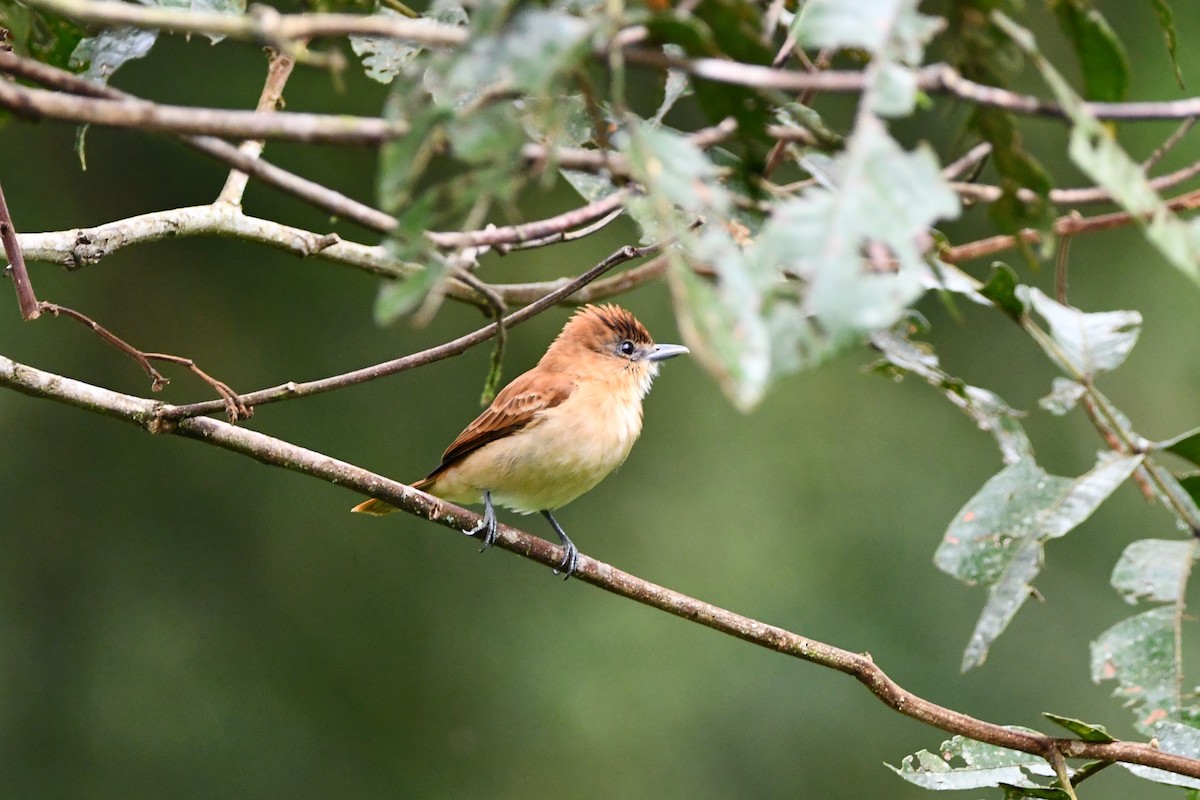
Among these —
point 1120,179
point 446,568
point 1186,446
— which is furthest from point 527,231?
point 446,568

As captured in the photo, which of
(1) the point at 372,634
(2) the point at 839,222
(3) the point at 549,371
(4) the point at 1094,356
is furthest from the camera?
(1) the point at 372,634

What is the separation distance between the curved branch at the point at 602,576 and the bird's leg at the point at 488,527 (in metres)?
0.05

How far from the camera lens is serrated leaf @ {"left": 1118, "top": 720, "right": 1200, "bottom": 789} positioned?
209 cm

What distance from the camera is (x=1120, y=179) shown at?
1.29 m

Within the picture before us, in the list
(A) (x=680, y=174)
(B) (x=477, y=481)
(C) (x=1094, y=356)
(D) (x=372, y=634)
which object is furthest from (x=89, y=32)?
(D) (x=372, y=634)

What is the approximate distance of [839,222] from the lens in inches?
45.4

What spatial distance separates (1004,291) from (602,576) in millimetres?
1106

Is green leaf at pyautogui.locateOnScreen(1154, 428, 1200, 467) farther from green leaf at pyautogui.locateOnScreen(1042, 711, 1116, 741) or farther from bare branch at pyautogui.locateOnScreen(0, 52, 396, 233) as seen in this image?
bare branch at pyautogui.locateOnScreen(0, 52, 396, 233)

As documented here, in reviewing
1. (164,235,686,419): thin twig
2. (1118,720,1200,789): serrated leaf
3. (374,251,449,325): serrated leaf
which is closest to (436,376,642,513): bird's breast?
(164,235,686,419): thin twig

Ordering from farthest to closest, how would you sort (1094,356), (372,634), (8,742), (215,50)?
(372,634) < (8,742) < (215,50) < (1094,356)

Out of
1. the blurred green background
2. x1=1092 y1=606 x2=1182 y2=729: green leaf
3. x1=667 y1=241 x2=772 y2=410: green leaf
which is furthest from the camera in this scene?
the blurred green background

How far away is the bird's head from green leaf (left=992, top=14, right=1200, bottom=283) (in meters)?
3.14

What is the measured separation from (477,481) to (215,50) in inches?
162

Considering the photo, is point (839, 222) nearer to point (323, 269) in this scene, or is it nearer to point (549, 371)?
point (549, 371)
